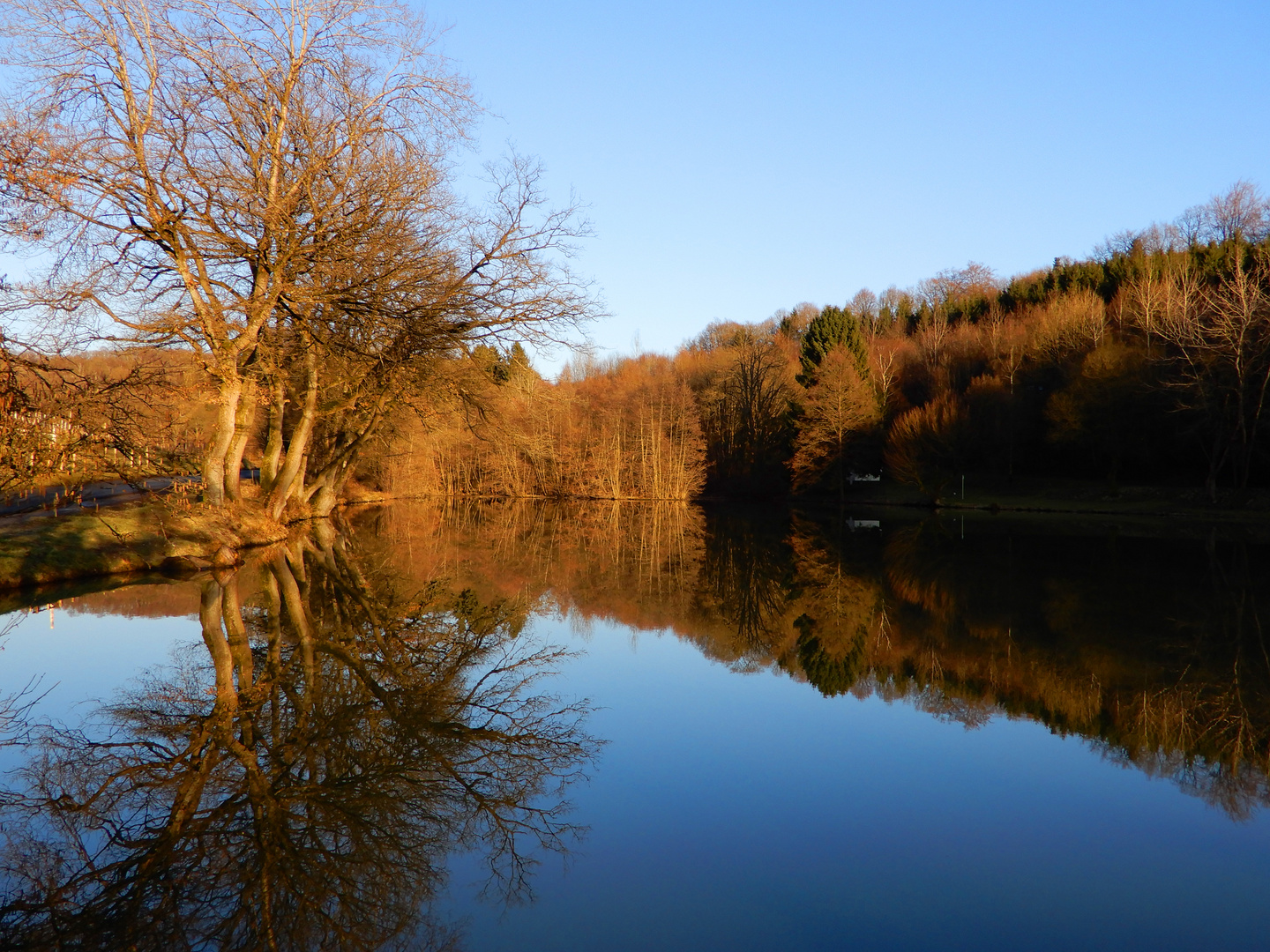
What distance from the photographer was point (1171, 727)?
627 cm

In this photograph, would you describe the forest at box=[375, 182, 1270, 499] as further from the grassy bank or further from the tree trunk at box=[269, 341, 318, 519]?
the grassy bank

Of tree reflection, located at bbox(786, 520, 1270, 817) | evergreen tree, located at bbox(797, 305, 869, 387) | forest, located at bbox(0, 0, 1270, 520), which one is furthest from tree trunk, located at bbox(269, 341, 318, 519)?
evergreen tree, located at bbox(797, 305, 869, 387)

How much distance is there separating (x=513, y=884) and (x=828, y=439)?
144 feet

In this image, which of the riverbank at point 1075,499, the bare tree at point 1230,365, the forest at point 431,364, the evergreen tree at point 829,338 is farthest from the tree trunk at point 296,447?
the evergreen tree at point 829,338

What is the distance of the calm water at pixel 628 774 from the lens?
3.57m

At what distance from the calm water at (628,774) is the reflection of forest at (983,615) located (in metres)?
0.07

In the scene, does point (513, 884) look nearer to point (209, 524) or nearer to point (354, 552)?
point (209, 524)

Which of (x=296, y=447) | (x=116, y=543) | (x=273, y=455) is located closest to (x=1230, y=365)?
(x=296, y=447)

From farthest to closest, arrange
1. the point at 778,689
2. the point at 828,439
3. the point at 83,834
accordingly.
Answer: the point at 828,439 → the point at 778,689 → the point at 83,834

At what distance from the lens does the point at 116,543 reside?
14.6 meters

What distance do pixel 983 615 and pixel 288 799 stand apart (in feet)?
29.4

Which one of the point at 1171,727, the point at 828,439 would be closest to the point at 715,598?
the point at 1171,727

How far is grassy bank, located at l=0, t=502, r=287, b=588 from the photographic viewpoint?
1267 cm

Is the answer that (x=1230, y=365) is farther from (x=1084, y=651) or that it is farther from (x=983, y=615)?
(x=1084, y=651)
